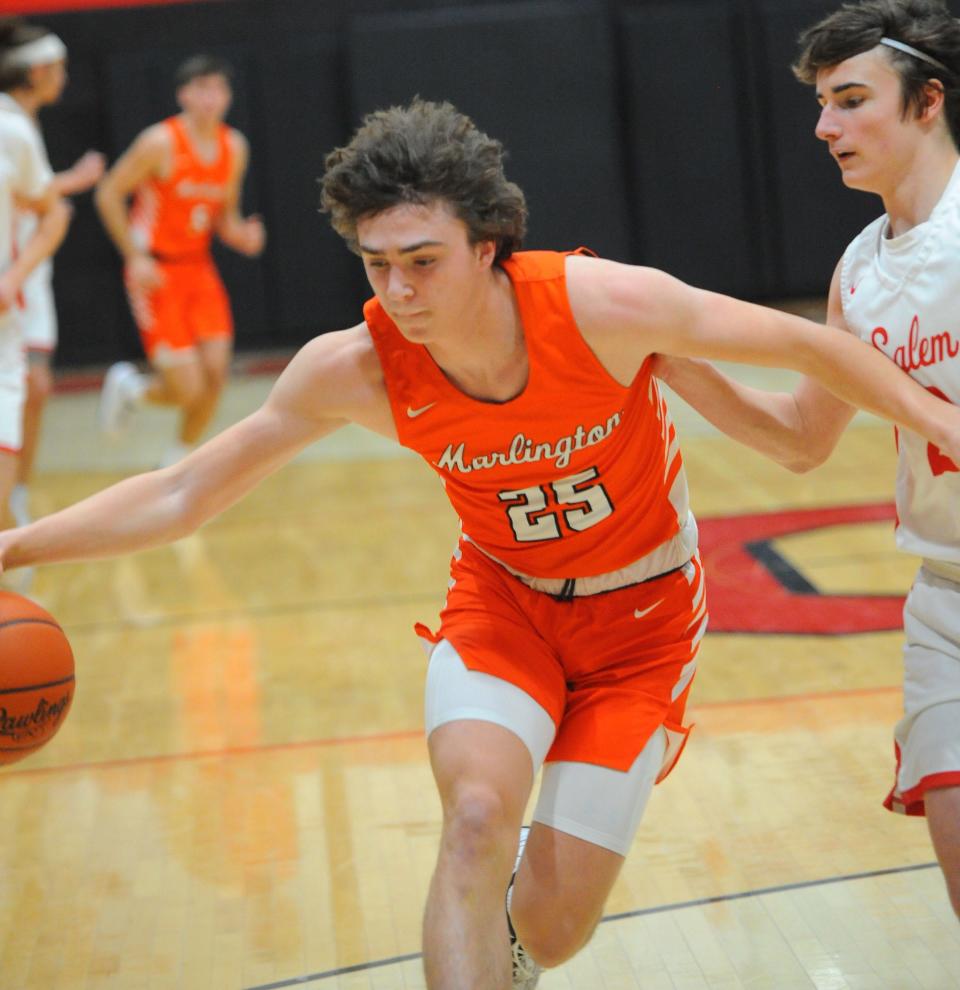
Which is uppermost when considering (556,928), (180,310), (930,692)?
(930,692)

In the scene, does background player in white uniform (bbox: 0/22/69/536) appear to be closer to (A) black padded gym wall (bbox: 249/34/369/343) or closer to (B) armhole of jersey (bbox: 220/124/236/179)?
(B) armhole of jersey (bbox: 220/124/236/179)

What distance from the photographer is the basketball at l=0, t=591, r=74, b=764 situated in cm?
297

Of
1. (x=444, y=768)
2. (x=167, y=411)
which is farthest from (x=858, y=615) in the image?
(x=167, y=411)

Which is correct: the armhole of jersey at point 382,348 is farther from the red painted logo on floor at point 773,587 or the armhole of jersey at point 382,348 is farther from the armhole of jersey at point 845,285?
the red painted logo on floor at point 773,587

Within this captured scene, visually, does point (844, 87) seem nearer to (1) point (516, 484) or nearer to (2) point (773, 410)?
(2) point (773, 410)

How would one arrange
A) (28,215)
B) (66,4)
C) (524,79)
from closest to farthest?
(28,215) → (524,79) → (66,4)

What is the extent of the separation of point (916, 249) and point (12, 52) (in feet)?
15.2

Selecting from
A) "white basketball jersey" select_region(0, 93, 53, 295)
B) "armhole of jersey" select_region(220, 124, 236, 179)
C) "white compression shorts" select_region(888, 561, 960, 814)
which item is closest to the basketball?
"white compression shorts" select_region(888, 561, 960, 814)

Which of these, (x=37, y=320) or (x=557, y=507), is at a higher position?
(x=557, y=507)

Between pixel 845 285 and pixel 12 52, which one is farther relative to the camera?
pixel 12 52

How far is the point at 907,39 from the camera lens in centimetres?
275

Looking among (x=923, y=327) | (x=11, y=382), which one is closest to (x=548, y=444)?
(x=923, y=327)

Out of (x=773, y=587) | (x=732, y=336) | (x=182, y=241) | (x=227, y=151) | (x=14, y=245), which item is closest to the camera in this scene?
(x=732, y=336)

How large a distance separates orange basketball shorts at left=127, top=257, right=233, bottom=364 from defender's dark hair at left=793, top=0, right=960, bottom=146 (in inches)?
247
